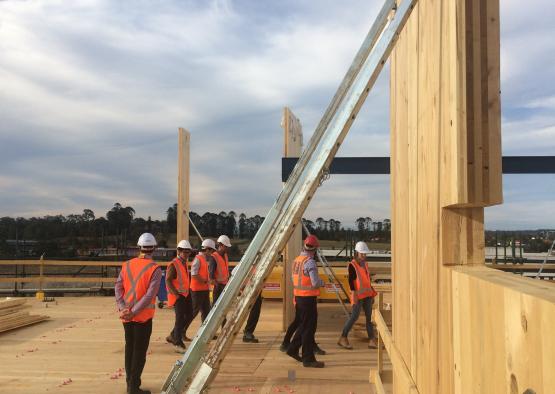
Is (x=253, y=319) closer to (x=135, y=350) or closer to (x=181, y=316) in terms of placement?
(x=181, y=316)

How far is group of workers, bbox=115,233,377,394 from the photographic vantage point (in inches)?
231

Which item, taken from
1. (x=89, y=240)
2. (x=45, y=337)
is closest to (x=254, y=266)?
(x=45, y=337)

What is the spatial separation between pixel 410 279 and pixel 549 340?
6.26 ft

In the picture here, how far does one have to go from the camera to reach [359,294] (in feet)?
27.7

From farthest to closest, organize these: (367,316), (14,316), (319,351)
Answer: (14,316)
(367,316)
(319,351)

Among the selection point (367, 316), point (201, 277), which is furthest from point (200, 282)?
point (367, 316)

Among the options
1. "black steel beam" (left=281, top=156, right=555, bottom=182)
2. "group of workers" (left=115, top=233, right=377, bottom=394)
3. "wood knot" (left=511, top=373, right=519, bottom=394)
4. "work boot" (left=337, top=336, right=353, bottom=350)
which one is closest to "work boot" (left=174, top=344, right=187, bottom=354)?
"group of workers" (left=115, top=233, right=377, bottom=394)

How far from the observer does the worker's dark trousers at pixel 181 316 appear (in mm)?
8047

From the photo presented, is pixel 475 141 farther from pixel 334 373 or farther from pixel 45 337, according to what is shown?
pixel 45 337

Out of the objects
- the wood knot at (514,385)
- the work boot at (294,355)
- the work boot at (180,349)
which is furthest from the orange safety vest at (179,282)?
the wood knot at (514,385)

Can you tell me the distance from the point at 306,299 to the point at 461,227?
580 cm

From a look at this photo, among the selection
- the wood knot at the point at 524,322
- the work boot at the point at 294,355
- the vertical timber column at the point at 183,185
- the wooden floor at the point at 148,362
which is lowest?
the wooden floor at the point at 148,362

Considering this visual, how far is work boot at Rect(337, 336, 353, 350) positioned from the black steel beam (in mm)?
2754

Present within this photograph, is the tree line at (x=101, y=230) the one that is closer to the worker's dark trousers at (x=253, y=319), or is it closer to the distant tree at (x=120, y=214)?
the distant tree at (x=120, y=214)
